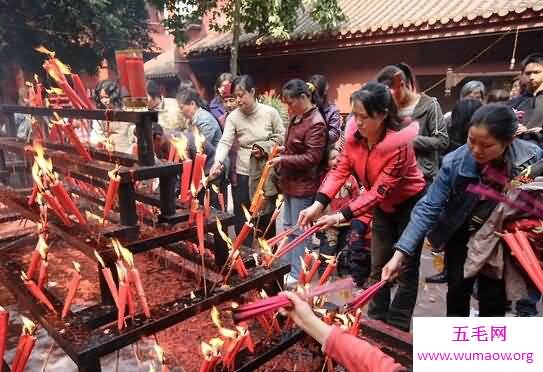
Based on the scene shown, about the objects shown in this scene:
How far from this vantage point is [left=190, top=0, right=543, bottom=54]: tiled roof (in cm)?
675

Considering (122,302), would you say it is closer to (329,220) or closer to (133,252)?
(133,252)

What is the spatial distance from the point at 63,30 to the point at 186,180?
30.3 feet

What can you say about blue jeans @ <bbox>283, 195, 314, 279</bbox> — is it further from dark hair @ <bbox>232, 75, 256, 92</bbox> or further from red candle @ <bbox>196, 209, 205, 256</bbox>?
red candle @ <bbox>196, 209, 205, 256</bbox>

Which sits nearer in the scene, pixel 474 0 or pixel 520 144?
pixel 520 144

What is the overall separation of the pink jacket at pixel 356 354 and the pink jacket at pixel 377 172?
51.5 inches

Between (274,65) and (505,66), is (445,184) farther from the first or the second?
(274,65)

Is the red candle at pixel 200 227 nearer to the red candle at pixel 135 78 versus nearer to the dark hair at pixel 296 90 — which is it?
the red candle at pixel 135 78

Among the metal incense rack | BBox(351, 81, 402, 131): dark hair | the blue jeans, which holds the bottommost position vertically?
the blue jeans

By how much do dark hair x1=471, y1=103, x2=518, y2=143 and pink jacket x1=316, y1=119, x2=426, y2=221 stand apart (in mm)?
578

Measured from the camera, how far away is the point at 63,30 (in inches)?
375

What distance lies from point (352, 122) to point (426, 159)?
42.5 inches

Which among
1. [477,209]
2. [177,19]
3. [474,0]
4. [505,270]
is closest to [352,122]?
[477,209]

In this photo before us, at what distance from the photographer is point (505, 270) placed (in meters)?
2.30

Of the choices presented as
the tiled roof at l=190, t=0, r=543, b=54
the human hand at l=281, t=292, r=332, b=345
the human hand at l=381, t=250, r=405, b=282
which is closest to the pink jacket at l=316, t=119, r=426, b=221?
the human hand at l=381, t=250, r=405, b=282
